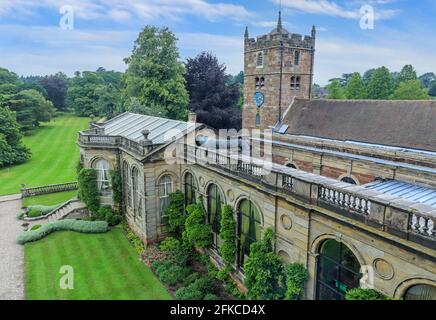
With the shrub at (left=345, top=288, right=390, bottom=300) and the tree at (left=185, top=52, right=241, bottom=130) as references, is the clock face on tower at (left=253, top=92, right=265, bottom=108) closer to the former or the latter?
the tree at (left=185, top=52, right=241, bottom=130)

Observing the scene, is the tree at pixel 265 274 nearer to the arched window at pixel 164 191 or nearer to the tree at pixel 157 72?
the arched window at pixel 164 191

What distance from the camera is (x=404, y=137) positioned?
66.8 ft

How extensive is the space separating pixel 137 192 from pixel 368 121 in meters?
18.0

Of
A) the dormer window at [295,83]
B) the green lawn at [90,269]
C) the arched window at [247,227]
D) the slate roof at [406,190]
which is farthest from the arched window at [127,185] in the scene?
the slate roof at [406,190]

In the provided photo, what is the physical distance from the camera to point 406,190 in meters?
16.5

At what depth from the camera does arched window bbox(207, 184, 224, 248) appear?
19.6 m

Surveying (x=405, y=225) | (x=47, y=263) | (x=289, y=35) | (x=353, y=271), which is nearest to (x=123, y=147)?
(x=47, y=263)

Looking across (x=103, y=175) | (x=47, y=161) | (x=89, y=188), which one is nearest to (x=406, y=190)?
(x=103, y=175)

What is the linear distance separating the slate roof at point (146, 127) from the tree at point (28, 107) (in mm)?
45286

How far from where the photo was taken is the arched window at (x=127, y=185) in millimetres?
26703

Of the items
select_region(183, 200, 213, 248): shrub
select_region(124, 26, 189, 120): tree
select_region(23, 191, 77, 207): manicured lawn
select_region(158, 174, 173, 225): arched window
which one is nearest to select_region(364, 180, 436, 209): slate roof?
select_region(183, 200, 213, 248): shrub

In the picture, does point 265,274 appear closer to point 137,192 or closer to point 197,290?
point 197,290
